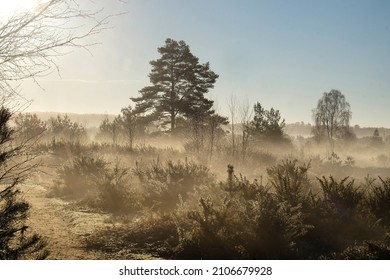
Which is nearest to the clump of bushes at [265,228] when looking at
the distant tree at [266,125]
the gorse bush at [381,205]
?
the gorse bush at [381,205]

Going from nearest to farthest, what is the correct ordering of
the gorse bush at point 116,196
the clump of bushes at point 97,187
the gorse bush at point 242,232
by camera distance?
the gorse bush at point 242,232 < the gorse bush at point 116,196 < the clump of bushes at point 97,187

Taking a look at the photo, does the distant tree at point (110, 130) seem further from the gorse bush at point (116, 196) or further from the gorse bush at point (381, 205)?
the gorse bush at point (381, 205)

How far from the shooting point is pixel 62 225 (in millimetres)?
8148

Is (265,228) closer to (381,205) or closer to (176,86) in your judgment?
(381,205)

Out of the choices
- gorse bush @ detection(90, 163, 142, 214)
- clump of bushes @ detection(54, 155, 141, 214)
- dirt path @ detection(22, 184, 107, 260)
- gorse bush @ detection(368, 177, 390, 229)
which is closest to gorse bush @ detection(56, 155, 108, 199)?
clump of bushes @ detection(54, 155, 141, 214)

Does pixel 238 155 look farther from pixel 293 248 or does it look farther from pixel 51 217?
pixel 293 248

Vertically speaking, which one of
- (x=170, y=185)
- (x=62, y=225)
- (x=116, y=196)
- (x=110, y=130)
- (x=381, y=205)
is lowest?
(x=62, y=225)

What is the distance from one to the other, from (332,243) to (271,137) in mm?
21042

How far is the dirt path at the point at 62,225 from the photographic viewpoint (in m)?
6.00

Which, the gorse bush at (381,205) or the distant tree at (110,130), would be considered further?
the distant tree at (110,130)

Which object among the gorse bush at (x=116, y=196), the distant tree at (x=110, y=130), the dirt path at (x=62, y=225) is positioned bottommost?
the dirt path at (x=62, y=225)

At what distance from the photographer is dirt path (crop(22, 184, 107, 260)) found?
19.7ft

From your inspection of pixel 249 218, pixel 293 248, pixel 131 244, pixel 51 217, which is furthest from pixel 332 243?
pixel 51 217

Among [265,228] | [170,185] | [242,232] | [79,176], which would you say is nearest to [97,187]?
[79,176]
